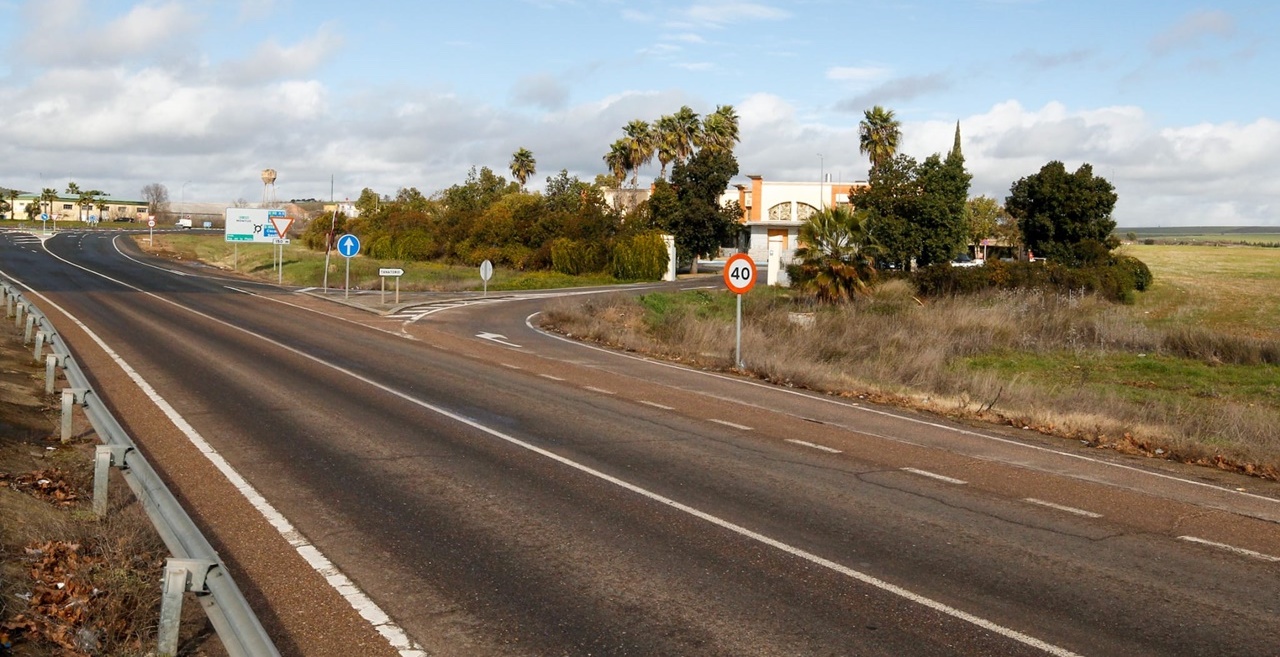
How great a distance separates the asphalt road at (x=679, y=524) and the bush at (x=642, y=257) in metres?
47.9

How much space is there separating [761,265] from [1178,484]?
200 ft

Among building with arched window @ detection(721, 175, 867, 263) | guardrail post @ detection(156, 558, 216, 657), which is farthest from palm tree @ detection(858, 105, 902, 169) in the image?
guardrail post @ detection(156, 558, 216, 657)

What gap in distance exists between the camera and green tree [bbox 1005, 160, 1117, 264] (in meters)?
59.7

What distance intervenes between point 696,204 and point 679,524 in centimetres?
6530

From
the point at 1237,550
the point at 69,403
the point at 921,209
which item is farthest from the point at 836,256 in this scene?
the point at 69,403

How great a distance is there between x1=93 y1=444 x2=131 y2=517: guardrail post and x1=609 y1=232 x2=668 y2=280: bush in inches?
2287

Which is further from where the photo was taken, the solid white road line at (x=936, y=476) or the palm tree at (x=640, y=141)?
the palm tree at (x=640, y=141)

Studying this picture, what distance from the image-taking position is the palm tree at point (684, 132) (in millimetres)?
87875

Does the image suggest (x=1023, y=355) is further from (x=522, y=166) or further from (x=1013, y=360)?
(x=522, y=166)

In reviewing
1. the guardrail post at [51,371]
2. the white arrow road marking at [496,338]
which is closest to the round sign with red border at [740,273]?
the white arrow road marking at [496,338]

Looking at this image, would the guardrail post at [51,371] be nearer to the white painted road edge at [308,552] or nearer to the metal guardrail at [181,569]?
the white painted road edge at [308,552]

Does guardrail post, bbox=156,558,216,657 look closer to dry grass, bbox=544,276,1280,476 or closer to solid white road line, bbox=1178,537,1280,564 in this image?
solid white road line, bbox=1178,537,1280,564

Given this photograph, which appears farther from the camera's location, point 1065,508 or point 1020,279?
point 1020,279

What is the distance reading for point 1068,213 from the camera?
59.9 meters
